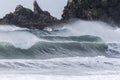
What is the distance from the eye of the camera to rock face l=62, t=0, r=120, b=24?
135 feet

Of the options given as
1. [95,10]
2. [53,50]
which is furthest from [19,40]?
[95,10]

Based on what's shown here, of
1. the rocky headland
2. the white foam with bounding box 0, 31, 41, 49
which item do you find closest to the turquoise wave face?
the white foam with bounding box 0, 31, 41, 49

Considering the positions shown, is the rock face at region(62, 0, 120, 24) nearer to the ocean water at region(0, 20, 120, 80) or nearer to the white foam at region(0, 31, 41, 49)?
the ocean water at region(0, 20, 120, 80)

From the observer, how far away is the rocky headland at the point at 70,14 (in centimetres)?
4125

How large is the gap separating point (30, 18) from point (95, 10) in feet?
21.6

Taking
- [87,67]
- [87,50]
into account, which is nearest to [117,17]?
[87,50]

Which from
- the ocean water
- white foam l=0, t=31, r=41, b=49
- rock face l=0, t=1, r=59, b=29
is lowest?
the ocean water

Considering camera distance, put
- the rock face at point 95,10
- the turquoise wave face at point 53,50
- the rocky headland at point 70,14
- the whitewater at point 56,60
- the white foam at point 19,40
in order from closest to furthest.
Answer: the whitewater at point 56,60 → the turquoise wave face at point 53,50 → the white foam at point 19,40 → the rock face at point 95,10 → the rocky headland at point 70,14

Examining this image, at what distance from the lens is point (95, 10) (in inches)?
1640

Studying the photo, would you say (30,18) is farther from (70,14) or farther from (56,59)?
(56,59)

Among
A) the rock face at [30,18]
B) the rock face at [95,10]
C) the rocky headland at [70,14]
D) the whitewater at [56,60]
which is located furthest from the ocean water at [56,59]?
the rock face at [30,18]

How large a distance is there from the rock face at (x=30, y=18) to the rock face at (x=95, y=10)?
2163 millimetres

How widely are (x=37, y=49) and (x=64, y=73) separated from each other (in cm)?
676

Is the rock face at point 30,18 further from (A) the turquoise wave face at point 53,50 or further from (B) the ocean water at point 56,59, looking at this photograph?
(A) the turquoise wave face at point 53,50
